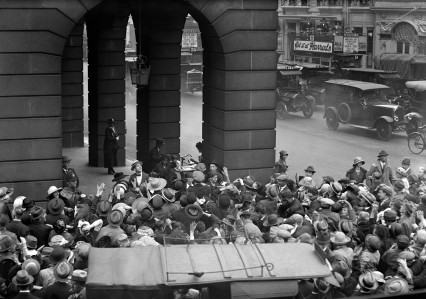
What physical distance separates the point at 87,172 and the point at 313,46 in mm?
24572

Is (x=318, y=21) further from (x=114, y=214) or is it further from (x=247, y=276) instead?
(x=247, y=276)

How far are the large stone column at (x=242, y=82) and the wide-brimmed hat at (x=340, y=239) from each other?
761 centimetres

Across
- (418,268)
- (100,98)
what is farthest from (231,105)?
(418,268)

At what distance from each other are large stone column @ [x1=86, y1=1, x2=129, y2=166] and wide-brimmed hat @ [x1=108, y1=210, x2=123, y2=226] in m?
12.7

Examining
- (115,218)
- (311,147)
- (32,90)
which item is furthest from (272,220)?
(311,147)

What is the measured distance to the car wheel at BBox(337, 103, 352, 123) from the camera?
1259 inches

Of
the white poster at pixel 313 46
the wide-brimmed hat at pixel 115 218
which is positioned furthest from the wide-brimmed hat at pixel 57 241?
the white poster at pixel 313 46

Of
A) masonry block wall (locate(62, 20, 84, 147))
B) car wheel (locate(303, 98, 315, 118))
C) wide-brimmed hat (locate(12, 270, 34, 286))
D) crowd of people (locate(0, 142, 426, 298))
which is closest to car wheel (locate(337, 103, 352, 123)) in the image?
car wheel (locate(303, 98, 315, 118))

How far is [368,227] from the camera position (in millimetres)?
12039

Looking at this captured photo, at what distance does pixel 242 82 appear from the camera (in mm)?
18438

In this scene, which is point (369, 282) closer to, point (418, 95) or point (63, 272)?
point (63, 272)

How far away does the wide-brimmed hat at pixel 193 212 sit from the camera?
12.5 m

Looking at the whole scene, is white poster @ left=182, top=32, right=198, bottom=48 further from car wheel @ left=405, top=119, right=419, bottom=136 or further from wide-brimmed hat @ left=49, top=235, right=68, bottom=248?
wide-brimmed hat @ left=49, top=235, right=68, bottom=248

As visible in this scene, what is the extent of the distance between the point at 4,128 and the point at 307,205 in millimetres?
6323
